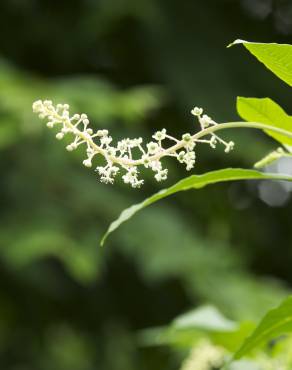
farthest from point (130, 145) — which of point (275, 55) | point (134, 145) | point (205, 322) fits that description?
point (205, 322)

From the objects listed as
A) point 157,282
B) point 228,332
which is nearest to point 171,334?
point 228,332

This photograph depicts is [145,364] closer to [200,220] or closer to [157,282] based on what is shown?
[157,282]

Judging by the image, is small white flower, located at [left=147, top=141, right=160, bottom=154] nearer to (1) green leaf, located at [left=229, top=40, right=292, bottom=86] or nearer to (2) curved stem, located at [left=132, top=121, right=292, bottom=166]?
(2) curved stem, located at [left=132, top=121, right=292, bottom=166]

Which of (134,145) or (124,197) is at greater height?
(124,197)

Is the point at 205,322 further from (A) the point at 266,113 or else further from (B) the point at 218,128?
(B) the point at 218,128

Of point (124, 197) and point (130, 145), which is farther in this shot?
point (124, 197)

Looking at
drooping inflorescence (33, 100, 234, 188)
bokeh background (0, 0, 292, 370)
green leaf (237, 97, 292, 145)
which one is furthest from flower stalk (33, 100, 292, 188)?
bokeh background (0, 0, 292, 370)

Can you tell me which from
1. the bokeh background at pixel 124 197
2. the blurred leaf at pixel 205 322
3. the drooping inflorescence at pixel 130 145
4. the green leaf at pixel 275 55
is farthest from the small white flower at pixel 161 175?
the bokeh background at pixel 124 197
